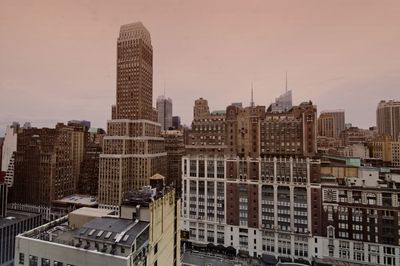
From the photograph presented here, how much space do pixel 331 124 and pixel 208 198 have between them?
139619mm

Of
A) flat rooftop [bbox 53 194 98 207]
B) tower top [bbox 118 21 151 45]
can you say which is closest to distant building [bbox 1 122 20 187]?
flat rooftop [bbox 53 194 98 207]

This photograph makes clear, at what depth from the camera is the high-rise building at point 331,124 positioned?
163 m

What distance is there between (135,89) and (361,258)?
84.5 m

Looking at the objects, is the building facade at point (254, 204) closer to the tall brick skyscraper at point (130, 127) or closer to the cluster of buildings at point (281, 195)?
the cluster of buildings at point (281, 195)

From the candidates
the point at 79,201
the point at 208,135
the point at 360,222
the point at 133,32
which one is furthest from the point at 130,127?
the point at 360,222

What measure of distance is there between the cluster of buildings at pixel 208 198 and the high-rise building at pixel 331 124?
80706 millimetres

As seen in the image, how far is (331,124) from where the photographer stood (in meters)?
168

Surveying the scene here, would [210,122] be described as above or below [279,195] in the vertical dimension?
above

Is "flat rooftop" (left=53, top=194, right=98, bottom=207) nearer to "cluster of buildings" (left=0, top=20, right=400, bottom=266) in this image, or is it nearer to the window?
"cluster of buildings" (left=0, top=20, right=400, bottom=266)

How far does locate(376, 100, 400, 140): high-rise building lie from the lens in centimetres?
12664

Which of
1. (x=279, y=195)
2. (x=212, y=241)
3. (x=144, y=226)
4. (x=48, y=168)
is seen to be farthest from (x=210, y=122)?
(x=48, y=168)

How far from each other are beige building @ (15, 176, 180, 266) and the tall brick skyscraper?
65.8m

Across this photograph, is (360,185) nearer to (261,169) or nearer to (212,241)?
(261,169)

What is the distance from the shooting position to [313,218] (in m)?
53.2
